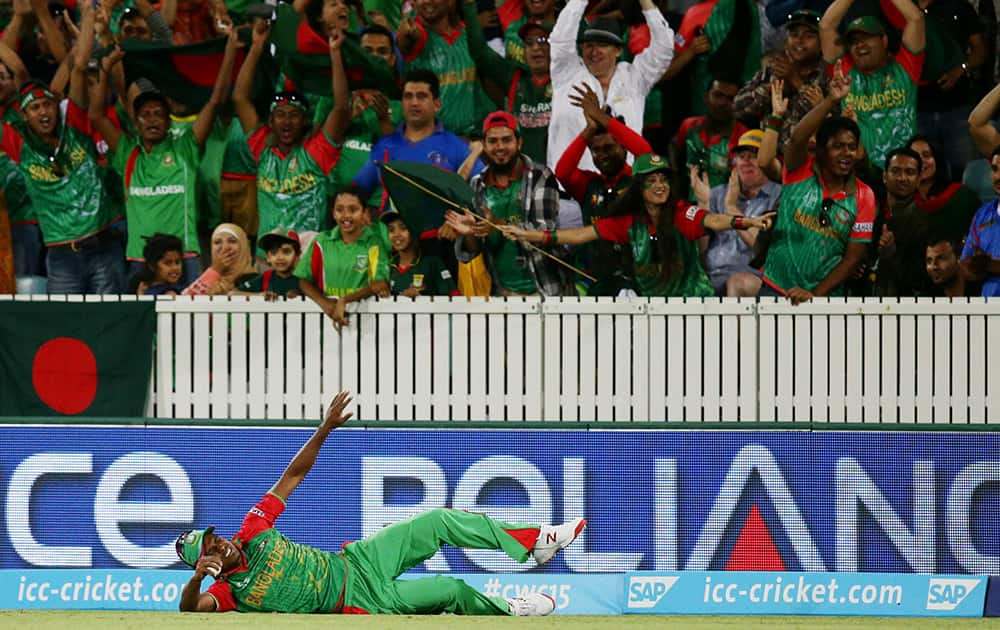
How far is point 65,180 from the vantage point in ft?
41.6

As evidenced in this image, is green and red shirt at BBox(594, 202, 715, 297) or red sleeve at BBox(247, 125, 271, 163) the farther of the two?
red sleeve at BBox(247, 125, 271, 163)

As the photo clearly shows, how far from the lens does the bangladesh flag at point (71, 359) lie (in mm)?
11727

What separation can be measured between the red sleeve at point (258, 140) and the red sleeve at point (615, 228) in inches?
125

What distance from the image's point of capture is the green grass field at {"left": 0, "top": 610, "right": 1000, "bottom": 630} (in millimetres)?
8055

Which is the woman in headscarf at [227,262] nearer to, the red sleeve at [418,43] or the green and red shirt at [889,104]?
the red sleeve at [418,43]

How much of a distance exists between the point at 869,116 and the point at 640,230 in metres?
2.23

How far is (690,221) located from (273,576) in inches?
186

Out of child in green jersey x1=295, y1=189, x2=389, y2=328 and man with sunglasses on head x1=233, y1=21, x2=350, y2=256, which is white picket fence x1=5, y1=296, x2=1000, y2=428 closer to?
child in green jersey x1=295, y1=189, x2=389, y2=328

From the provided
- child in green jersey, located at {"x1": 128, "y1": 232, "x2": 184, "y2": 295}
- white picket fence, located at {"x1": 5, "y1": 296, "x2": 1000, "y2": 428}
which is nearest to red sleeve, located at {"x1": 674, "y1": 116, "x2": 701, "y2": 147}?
white picket fence, located at {"x1": 5, "y1": 296, "x2": 1000, "y2": 428}

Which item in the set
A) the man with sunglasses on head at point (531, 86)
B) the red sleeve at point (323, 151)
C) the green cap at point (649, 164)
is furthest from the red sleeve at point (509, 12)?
the green cap at point (649, 164)

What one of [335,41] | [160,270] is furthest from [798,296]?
[160,270]

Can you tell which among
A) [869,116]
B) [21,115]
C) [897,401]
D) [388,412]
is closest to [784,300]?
[897,401]

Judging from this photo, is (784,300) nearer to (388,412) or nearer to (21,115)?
(388,412)

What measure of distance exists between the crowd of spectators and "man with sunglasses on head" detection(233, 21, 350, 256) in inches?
0.8
